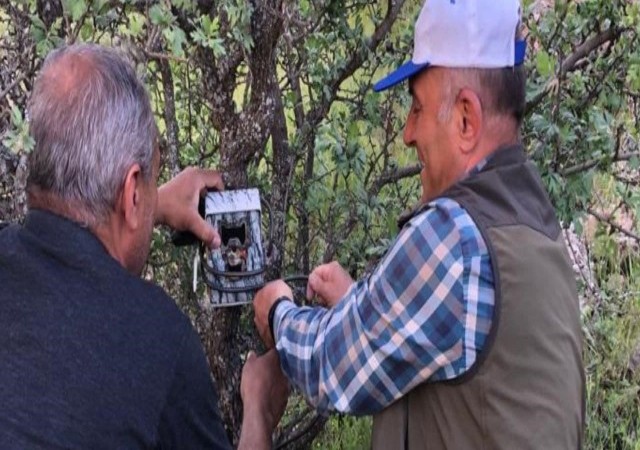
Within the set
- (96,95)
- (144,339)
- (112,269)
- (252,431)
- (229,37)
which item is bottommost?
(252,431)

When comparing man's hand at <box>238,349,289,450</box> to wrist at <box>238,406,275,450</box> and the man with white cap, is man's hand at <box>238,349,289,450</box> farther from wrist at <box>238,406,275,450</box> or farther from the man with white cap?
the man with white cap

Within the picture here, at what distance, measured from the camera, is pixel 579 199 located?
2686 millimetres

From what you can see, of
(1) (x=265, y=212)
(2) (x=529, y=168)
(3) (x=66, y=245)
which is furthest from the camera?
(1) (x=265, y=212)

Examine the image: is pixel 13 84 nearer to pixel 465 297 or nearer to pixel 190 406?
pixel 190 406

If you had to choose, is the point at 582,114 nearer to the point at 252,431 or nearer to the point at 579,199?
the point at 579,199

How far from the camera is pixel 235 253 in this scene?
243cm

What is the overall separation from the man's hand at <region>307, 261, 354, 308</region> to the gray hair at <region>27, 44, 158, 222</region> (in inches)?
22.9

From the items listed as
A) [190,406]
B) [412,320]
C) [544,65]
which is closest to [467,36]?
[544,65]

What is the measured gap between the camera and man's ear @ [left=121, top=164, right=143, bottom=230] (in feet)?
6.11

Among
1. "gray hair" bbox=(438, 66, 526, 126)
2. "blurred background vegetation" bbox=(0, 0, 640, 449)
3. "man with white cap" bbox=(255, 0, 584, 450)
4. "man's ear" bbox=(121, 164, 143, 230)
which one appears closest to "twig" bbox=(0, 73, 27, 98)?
"blurred background vegetation" bbox=(0, 0, 640, 449)

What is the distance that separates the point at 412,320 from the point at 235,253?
26.4 inches

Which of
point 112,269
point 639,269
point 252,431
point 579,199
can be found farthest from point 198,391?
point 639,269

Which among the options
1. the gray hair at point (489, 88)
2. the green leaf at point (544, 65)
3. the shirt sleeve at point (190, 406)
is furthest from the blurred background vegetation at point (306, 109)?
the shirt sleeve at point (190, 406)

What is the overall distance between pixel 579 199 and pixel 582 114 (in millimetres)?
235
